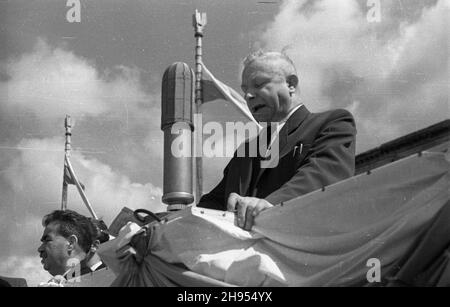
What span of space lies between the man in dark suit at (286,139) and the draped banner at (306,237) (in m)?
0.26

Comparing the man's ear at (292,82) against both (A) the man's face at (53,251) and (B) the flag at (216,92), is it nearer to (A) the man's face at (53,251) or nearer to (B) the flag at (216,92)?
A: (A) the man's face at (53,251)

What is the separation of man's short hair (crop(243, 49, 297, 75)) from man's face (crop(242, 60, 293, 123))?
2cm

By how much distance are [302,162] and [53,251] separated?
145cm

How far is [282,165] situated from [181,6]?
1262 mm

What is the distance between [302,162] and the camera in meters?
3.59

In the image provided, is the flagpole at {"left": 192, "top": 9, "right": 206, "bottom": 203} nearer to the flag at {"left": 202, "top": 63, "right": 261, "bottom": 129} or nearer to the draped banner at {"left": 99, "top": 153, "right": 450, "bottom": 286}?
the flag at {"left": 202, "top": 63, "right": 261, "bottom": 129}

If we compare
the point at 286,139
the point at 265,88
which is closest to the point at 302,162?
the point at 286,139

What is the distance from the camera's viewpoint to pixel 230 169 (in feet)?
13.0

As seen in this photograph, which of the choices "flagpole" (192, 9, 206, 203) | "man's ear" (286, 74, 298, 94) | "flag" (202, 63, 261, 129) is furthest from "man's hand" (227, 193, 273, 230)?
"flag" (202, 63, 261, 129)

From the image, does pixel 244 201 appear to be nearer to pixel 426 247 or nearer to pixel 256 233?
pixel 256 233

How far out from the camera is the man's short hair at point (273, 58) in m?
3.74

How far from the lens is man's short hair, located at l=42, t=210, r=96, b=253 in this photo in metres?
4.40

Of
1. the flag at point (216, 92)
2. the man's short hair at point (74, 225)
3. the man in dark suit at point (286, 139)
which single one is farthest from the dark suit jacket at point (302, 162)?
the flag at point (216, 92)
